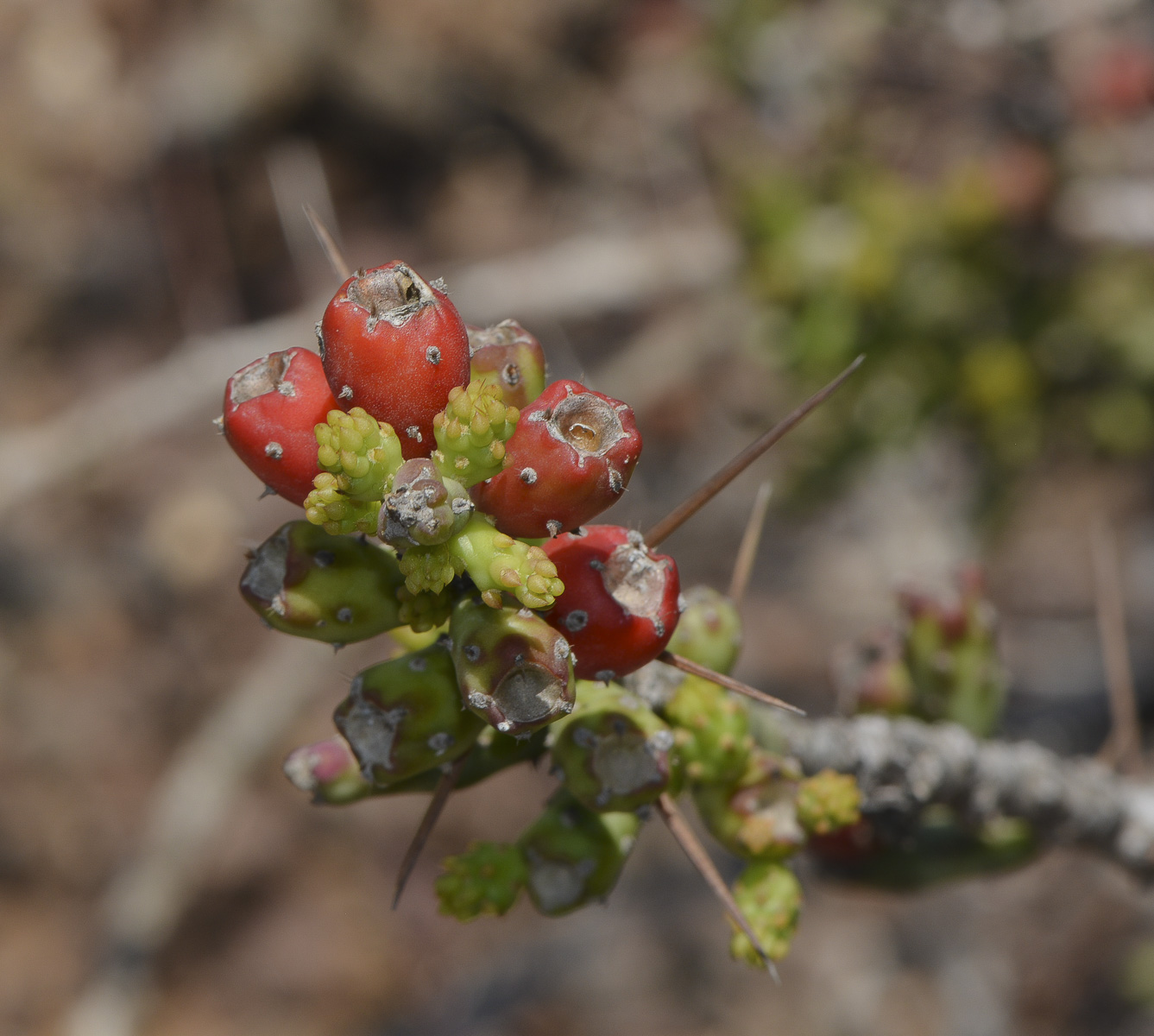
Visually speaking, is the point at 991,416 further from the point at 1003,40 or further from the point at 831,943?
the point at 831,943

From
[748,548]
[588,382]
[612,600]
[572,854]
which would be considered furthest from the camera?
[588,382]

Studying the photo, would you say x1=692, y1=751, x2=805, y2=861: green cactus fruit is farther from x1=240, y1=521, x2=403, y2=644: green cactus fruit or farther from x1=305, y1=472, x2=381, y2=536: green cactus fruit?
x1=305, y1=472, x2=381, y2=536: green cactus fruit

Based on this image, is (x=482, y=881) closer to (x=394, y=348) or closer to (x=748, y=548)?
(x=748, y=548)

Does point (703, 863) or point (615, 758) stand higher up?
point (615, 758)

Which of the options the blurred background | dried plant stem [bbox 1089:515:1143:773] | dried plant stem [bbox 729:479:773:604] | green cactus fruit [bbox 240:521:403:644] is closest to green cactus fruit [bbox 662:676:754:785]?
dried plant stem [bbox 729:479:773:604]

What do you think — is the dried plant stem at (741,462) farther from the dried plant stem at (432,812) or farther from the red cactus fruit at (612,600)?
the dried plant stem at (432,812)

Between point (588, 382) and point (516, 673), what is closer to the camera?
point (516, 673)

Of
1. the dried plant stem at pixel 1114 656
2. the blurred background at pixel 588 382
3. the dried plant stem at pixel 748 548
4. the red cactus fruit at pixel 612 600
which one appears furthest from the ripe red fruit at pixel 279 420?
the blurred background at pixel 588 382

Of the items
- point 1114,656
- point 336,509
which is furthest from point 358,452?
point 1114,656
